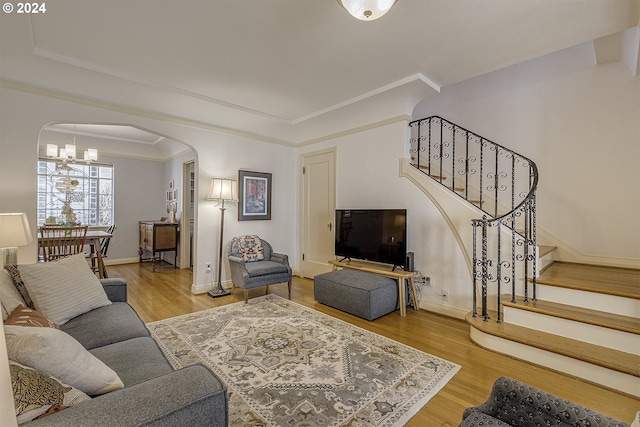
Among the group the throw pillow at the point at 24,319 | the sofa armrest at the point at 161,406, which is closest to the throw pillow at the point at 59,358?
the sofa armrest at the point at 161,406

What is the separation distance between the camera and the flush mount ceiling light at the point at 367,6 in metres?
1.81

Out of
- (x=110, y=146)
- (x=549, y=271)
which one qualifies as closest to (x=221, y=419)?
(x=549, y=271)

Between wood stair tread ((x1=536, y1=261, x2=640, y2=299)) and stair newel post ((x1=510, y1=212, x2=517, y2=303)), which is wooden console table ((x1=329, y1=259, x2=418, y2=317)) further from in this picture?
wood stair tread ((x1=536, y1=261, x2=640, y2=299))

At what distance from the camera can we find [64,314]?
6.34ft

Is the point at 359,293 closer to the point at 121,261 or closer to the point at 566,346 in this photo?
the point at 566,346

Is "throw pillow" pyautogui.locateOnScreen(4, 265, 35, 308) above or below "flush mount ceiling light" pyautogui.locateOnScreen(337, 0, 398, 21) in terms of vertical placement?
below

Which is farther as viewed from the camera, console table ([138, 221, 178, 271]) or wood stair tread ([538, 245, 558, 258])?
console table ([138, 221, 178, 271])

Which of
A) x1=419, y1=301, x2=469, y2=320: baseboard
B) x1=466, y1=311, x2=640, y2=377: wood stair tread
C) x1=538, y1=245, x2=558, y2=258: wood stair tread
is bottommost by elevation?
x1=419, y1=301, x2=469, y2=320: baseboard

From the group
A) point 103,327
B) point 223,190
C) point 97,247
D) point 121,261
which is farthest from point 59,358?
point 121,261

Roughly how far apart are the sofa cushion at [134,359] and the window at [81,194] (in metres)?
5.63

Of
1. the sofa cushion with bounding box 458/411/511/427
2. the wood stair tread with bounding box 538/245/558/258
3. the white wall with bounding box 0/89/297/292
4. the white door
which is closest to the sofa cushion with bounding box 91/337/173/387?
the sofa cushion with bounding box 458/411/511/427

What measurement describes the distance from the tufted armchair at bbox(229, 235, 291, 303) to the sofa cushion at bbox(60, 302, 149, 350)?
173 centimetres

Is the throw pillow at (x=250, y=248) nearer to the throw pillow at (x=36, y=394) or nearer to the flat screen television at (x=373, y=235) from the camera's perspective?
the flat screen television at (x=373, y=235)

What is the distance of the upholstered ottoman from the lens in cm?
323
